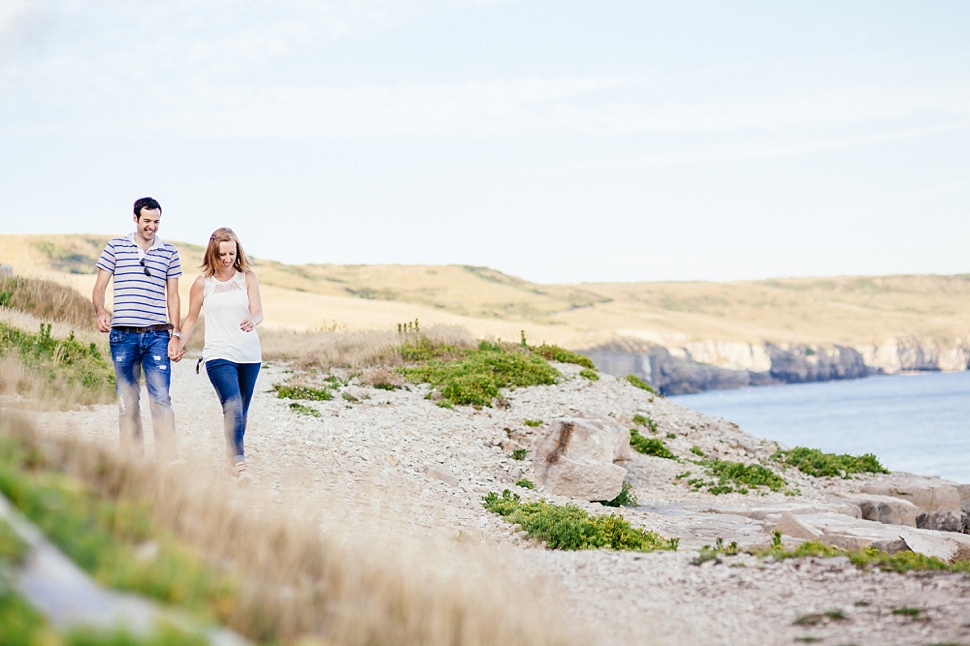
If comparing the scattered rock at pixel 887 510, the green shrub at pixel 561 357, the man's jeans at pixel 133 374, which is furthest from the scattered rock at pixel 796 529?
the green shrub at pixel 561 357

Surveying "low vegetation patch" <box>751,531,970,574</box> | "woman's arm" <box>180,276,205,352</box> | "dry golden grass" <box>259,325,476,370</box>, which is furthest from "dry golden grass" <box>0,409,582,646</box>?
"dry golden grass" <box>259,325,476,370</box>

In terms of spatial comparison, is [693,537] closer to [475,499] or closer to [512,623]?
[475,499]

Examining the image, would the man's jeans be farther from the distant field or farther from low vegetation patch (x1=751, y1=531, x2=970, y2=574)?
the distant field

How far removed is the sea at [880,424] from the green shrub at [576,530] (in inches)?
963

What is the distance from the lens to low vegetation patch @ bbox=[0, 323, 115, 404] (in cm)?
1127

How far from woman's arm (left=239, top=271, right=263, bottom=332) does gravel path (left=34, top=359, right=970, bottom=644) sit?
130 centimetres

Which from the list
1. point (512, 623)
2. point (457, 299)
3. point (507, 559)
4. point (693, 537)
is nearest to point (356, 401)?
point (693, 537)

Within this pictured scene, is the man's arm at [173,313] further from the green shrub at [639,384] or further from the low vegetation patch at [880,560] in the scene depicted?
the green shrub at [639,384]

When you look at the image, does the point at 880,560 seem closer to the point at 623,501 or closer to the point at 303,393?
the point at 623,501

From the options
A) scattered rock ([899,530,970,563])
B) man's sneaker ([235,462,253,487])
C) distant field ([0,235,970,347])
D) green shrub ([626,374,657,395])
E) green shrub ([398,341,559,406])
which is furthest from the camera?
distant field ([0,235,970,347])

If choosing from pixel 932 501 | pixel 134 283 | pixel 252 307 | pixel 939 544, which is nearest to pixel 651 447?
pixel 932 501

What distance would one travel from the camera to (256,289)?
8.54 m

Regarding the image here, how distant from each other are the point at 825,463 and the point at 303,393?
11.1 meters

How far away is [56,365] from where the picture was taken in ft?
42.8
